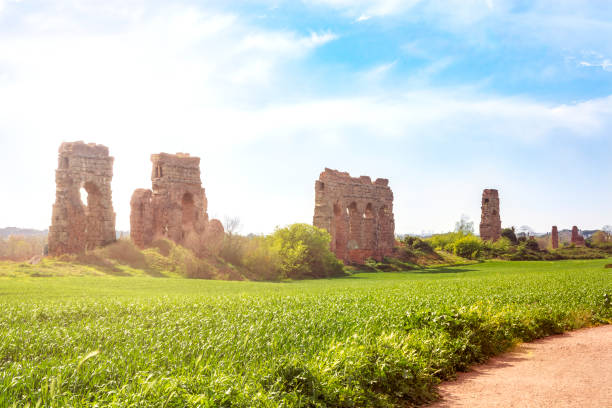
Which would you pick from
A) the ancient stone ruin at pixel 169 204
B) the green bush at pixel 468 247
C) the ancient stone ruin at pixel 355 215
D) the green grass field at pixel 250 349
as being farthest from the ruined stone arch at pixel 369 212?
the green grass field at pixel 250 349

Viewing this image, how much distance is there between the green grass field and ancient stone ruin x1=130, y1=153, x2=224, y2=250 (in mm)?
25421

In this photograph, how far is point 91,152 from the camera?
3219 cm

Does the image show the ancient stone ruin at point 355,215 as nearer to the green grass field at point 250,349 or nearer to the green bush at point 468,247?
the green bush at point 468,247

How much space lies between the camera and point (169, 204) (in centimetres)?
3569

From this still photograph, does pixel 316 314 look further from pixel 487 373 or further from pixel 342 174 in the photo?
pixel 342 174

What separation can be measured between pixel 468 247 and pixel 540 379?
163 feet

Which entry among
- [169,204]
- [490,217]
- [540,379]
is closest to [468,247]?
[490,217]

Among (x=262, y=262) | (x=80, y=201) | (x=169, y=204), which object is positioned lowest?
(x=262, y=262)

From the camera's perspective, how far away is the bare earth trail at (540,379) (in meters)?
5.89

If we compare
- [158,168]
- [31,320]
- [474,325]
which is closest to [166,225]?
[158,168]

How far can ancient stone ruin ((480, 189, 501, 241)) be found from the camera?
2392 inches

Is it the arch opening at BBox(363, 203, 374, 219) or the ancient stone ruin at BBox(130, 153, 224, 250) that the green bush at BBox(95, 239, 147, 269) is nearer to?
the ancient stone ruin at BBox(130, 153, 224, 250)

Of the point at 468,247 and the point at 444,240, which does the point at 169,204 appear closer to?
the point at 468,247

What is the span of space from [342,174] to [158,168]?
1715cm
